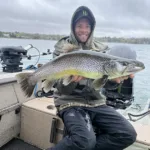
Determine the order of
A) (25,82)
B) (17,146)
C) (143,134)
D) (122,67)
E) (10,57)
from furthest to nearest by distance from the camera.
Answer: (10,57) < (17,146) < (143,134) < (25,82) < (122,67)

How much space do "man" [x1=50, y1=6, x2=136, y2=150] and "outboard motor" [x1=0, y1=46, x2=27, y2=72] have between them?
1.50 metres

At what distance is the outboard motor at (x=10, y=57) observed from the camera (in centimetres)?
424

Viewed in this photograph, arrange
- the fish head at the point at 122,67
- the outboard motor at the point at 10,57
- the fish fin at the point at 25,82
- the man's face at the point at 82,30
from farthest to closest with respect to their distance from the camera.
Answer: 1. the outboard motor at the point at 10,57
2. the man's face at the point at 82,30
3. the fish fin at the point at 25,82
4. the fish head at the point at 122,67

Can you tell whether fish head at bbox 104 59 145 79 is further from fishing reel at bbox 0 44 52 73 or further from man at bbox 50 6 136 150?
fishing reel at bbox 0 44 52 73

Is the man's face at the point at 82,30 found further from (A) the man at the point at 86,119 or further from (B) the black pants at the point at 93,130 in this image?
(B) the black pants at the point at 93,130

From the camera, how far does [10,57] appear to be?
4.33 m

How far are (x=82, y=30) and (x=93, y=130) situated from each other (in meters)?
1.40

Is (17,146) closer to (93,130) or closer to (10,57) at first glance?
(93,130)

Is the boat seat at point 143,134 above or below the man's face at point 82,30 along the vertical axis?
below

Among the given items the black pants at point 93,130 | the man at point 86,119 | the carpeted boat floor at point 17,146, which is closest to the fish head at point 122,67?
the man at point 86,119

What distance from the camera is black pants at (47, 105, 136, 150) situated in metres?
Answer: 2.40

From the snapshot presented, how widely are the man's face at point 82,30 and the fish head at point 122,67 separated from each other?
0.96 m

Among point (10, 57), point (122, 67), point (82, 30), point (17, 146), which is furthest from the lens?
point (10, 57)

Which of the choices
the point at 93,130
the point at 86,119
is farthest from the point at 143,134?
the point at 86,119
